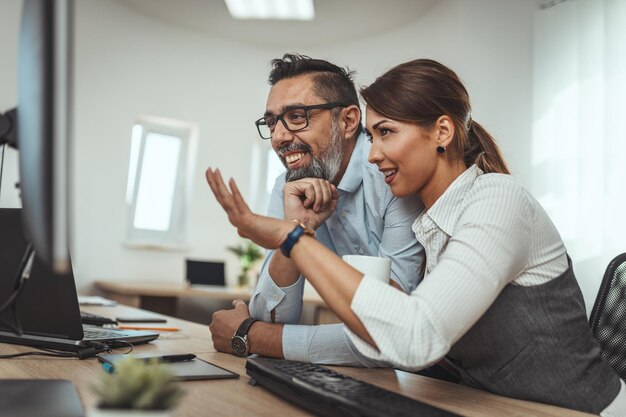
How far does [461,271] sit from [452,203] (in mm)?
276

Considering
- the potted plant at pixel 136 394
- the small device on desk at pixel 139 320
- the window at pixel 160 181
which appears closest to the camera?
the potted plant at pixel 136 394

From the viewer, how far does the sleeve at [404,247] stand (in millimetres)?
1403

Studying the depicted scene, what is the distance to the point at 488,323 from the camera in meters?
1.04

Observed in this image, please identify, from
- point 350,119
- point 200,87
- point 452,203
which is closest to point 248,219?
point 452,203

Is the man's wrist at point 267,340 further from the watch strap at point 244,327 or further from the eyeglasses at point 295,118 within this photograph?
the eyeglasses at point 295,118

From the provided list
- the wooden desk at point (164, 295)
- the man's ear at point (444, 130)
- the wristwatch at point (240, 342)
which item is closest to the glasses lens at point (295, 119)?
the man's ear at point (444, 130)

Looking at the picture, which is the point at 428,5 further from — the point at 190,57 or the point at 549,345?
the point at 549,345

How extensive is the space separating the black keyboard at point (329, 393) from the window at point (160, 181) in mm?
4119

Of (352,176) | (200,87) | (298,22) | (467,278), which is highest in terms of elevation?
(298,22)

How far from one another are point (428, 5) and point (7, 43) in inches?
127

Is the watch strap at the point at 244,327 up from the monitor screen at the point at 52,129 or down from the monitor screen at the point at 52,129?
down

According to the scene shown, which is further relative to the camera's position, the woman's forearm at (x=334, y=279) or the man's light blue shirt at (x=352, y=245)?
the man's light blue shirt at (x=352, y=245)

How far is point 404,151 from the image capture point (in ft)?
4.04

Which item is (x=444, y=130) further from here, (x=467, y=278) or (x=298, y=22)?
(x=298, y=22)
